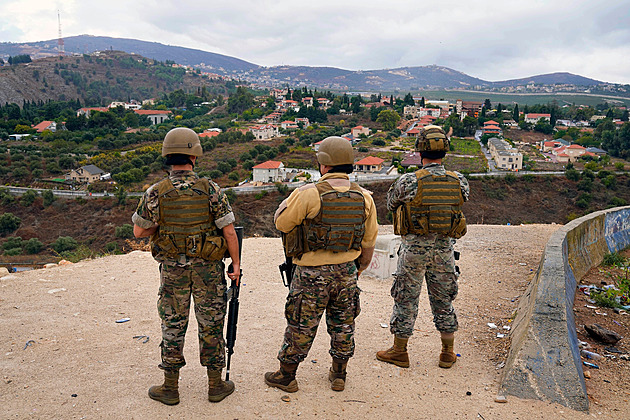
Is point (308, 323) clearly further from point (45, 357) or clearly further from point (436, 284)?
point (45, 357)

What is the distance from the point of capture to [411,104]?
99.0 meters

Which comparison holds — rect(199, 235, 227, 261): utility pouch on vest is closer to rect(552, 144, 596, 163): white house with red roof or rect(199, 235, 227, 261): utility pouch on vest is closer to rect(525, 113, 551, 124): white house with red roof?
Answer: rect(552, 144, 596, 163): white house with red roof

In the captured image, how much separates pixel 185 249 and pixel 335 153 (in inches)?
47.7

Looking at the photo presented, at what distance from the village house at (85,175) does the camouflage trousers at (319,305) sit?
47.8 metres

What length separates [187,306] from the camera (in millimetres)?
2975

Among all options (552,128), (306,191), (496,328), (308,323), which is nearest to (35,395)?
(308,323)

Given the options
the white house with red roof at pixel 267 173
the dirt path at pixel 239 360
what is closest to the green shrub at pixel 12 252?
the white house with red roof at pixel 267 173

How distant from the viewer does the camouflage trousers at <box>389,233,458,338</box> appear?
141 inches

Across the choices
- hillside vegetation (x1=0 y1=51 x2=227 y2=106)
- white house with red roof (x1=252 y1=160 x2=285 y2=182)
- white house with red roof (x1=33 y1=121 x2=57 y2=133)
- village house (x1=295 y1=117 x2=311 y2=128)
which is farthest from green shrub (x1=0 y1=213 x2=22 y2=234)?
hillside vegetation (x1=0 y1=51 x2=227 y2=106)

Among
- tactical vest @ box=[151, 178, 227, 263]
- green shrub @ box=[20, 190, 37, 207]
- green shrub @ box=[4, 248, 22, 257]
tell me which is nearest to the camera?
tactical vest @ box=[151, 178, 227, 263]

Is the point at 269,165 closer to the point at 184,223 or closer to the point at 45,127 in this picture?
the point at 184,223

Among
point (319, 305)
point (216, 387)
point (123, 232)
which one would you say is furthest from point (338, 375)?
point (123, 232)

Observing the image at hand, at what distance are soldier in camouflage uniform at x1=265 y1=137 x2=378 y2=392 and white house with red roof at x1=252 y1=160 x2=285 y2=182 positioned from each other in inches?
1628

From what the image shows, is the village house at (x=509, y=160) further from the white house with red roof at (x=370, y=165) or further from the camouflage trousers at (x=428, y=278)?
the camouflage trousers at (x=428, y=278)
